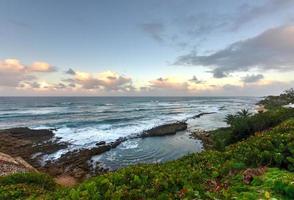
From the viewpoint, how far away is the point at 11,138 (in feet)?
148

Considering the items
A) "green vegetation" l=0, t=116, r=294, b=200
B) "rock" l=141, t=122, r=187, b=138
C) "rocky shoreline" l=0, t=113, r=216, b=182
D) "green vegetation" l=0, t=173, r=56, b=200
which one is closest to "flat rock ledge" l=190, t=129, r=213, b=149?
"rock" l=141, t=122, r=187, b=138

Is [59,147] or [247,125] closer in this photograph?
[247,125]

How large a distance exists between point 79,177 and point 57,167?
13.8 ft

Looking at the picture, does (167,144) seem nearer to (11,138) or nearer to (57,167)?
(57,167)

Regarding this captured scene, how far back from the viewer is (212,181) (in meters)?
7.00

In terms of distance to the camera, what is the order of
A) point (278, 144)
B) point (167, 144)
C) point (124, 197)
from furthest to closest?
point (167, 144)
point (278, 144)
point (124, 197)

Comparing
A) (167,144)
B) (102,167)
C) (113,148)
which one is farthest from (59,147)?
(167,144)

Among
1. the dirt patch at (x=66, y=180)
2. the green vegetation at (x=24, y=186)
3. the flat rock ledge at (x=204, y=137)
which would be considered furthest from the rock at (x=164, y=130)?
the green vegetation at (x=24, y=186)

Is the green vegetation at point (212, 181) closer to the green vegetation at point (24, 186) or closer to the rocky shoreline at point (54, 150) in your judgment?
the green vegetation at point (24, 186)

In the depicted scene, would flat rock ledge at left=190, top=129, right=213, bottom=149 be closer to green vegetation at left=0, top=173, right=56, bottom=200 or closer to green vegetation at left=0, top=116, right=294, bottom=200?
green vegetation at left=0, top=173, right=56, bottom=200

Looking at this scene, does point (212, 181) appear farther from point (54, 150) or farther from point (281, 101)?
point (281, 101)

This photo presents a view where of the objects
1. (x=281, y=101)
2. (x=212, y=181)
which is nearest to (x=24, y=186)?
(x=212, y=181)

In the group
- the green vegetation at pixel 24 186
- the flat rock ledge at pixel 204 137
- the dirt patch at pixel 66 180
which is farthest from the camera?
the flat rock ledge at pixel 204 137

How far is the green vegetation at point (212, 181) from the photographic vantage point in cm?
589
